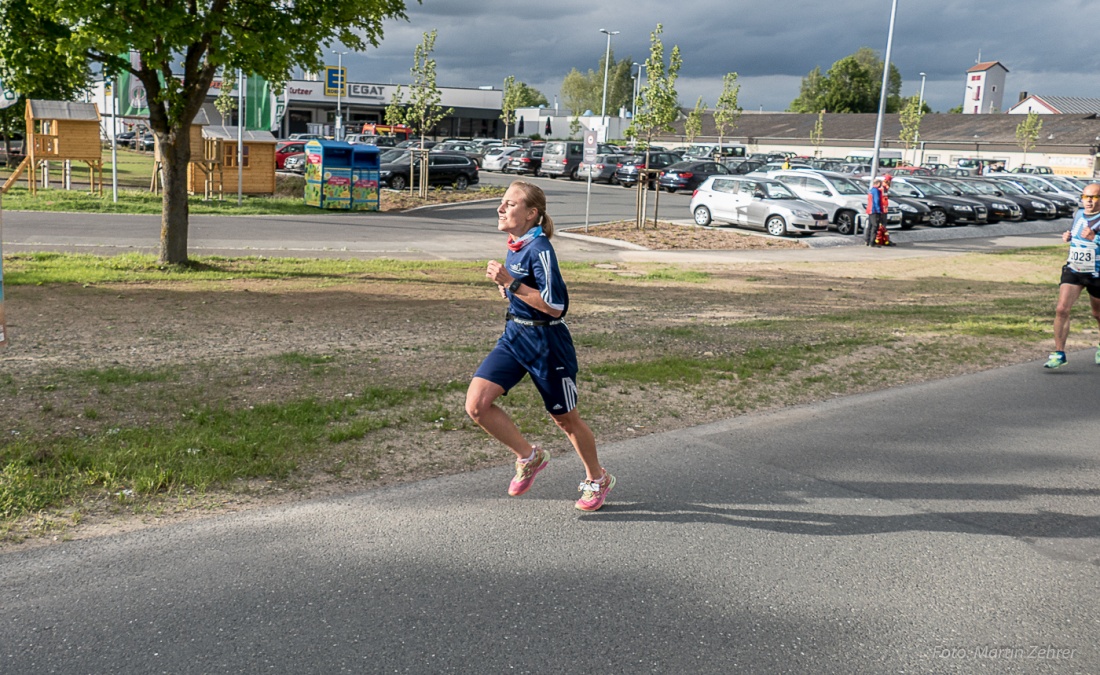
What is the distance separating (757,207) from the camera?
25266 mm

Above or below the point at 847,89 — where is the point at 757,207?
below

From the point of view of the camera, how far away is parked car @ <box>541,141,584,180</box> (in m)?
49.3

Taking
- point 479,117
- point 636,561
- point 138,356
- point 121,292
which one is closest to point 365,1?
point 121,292

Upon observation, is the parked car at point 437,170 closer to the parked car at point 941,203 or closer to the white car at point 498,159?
the parked car at point 941,203

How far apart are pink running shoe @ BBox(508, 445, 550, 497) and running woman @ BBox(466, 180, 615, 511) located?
0.24 m

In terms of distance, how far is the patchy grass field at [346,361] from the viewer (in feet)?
17.9

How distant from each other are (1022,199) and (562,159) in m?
22.5

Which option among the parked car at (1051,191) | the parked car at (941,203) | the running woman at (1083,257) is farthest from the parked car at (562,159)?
the running woman at (1083,257)

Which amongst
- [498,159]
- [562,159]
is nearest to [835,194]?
[562,159]

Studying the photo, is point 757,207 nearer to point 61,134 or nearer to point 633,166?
point 61,134

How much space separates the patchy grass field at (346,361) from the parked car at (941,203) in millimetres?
13482

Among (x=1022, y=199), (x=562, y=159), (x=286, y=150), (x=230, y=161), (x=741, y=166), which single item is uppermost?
(x=741, y=166)

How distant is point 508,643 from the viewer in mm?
3619

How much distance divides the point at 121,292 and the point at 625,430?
837 cm
